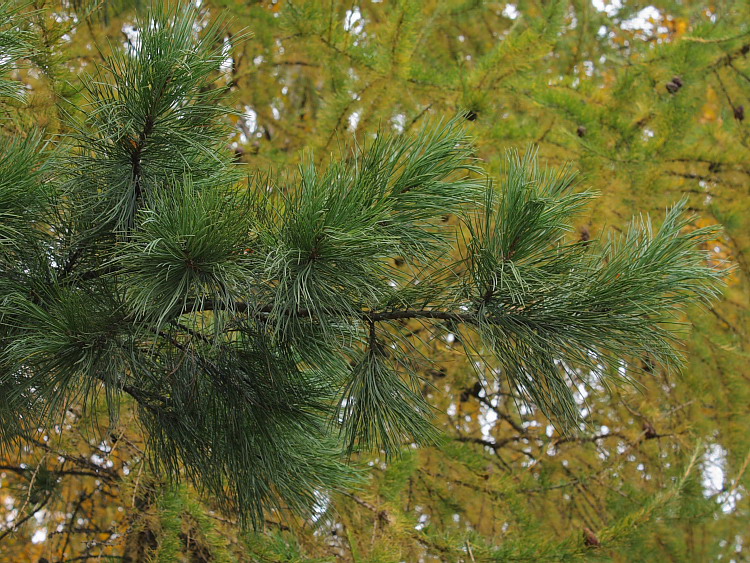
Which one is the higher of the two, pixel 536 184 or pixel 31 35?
pixel 31 35

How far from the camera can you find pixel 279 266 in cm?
94

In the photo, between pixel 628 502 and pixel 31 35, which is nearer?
pixel 31 35

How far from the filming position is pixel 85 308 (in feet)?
3.40

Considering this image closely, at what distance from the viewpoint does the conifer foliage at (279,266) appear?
0.96 meters

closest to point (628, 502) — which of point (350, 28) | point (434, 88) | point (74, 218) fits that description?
point (434, 88)

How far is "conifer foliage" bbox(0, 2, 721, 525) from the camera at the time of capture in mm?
957

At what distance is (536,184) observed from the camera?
3.36 feet

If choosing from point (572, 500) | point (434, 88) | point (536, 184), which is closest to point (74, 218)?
point (536, 184)

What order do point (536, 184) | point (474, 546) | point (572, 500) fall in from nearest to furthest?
point (536, 184)
point (474, 546)
point (572, 500)

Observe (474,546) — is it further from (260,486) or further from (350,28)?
(350,28)

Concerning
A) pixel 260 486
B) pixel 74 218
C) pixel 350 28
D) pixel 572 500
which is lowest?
pixel 260 486

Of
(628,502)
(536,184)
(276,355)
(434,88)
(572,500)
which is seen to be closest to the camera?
(536,184)

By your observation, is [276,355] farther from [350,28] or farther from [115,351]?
[350,28]

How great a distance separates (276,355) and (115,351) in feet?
0.75
